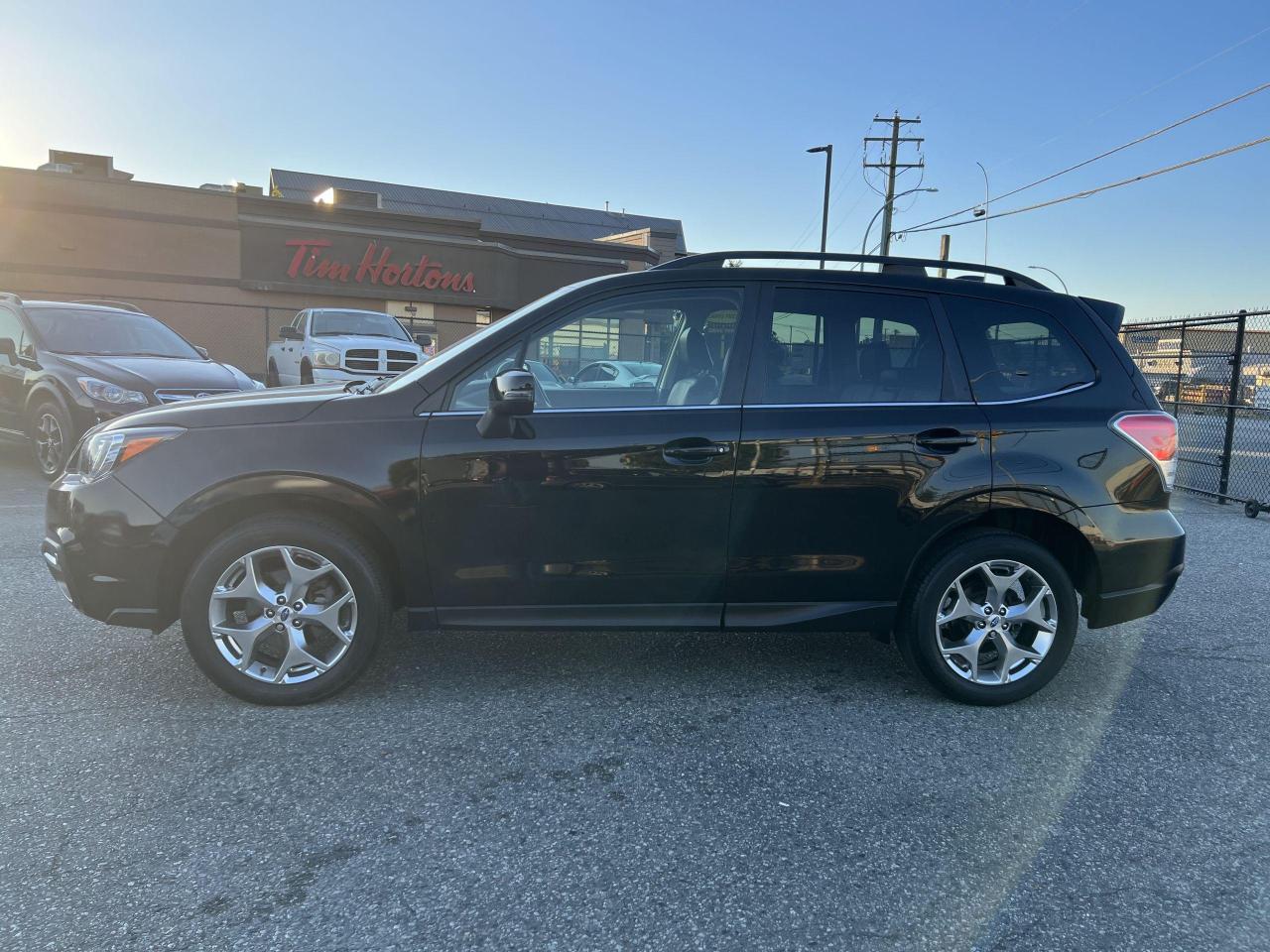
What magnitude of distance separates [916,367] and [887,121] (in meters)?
43.4

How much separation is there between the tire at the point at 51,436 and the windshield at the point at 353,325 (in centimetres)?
735

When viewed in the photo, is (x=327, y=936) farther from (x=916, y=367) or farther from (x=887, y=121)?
(x=887, y=121)

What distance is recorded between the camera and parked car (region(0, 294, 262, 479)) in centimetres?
802

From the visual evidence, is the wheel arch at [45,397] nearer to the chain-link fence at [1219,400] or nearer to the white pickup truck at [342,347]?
the white pickup truck at [342,347]

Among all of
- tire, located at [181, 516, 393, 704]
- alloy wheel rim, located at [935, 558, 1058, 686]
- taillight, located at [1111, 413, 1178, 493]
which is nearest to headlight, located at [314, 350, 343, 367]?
tire, located at [181, 516, 393, 704]

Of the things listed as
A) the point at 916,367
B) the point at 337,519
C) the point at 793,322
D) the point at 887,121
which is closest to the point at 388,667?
the point at 337,519

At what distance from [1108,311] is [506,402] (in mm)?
2852

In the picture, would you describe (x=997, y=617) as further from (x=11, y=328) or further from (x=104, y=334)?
(x=11, y=328)

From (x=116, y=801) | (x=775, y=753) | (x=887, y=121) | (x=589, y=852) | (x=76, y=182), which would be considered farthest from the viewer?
(x=887, y=121)

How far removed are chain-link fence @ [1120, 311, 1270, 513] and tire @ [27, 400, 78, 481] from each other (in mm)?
11847

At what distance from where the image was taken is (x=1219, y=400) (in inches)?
405

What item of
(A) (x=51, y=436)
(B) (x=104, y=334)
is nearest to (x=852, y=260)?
(A) (x=51, y=436)

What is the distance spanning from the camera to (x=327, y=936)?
2.18 m

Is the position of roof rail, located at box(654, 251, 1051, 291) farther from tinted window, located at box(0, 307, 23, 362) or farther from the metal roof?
the metal roof
